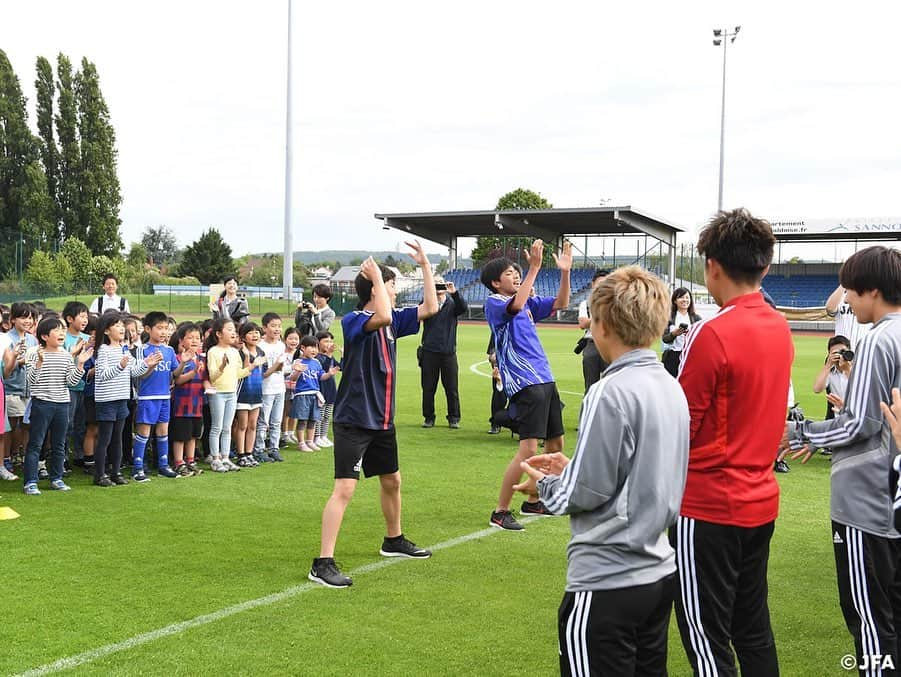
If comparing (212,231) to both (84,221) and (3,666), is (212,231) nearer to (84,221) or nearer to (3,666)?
(84,221)

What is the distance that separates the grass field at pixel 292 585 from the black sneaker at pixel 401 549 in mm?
143

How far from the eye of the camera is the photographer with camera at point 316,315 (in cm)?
1186

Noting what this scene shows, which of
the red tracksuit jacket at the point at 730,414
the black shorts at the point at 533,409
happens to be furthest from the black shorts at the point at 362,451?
the red tracksuit jacket at the point at 730,414

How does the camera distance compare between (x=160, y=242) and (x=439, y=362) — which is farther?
(x=160, y=242)

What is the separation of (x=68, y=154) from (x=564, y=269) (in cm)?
6420

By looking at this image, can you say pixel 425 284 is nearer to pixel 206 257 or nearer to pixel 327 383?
pixel 327 383

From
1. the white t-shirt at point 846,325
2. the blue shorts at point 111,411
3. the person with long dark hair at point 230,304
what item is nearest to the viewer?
the blue shorts at point 111,411

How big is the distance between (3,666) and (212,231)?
8127cm

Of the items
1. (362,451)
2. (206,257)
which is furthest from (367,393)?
(206,257)

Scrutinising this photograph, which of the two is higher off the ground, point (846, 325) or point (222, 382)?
point (846, 325)

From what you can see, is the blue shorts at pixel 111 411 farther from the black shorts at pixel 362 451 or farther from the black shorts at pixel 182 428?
the black shorts at pixel 362 451

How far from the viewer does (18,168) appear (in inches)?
2509

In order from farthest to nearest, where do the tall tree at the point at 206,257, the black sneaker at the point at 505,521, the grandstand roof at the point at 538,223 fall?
the tall tree at the point at 206,257 → the grandstand roof at the point at 538,223 → the black sneaker at the point at 505,521

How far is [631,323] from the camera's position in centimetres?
283
